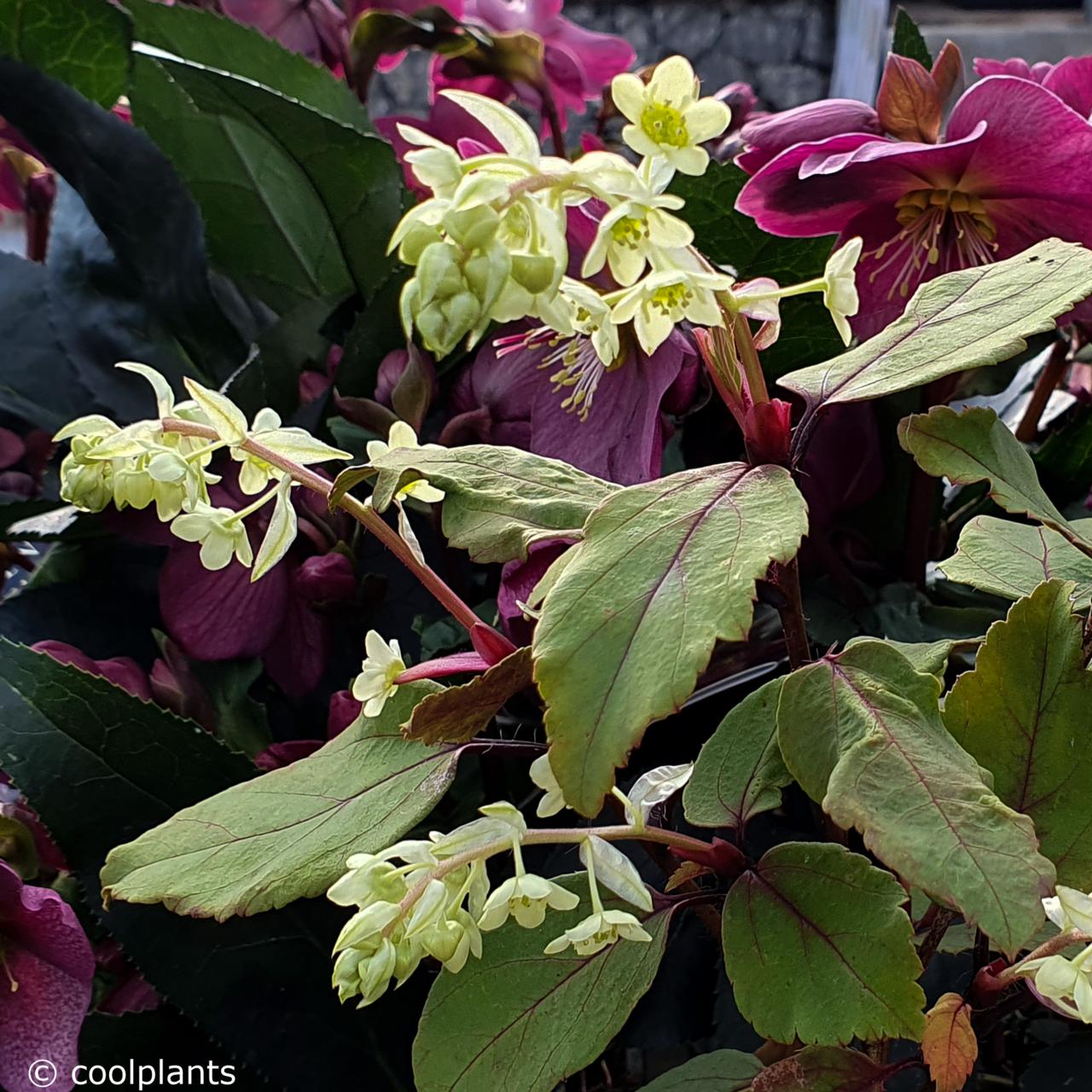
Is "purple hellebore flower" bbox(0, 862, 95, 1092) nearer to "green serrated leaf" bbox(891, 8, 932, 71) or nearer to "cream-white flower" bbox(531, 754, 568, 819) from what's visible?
"cream-white flower" bbox(531, 754, 568, 819)

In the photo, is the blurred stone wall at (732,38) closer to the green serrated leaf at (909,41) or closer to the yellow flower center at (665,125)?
the green serrated leaf at (909,41)

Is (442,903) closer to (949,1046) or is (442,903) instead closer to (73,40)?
(949,1046)

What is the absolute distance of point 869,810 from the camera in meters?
0.21

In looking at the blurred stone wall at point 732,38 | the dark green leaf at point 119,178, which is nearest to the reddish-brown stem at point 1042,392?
the dark green leaf at point 119,178

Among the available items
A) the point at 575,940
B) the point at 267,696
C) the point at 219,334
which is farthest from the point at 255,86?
the point at 575,940

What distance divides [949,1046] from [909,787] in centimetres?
7

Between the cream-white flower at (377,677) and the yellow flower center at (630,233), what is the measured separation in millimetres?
112

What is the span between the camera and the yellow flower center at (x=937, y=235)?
37cm

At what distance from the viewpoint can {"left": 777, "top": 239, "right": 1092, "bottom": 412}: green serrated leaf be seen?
0.24 metres

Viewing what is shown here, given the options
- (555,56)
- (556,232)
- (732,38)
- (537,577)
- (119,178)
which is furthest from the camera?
(732,38)

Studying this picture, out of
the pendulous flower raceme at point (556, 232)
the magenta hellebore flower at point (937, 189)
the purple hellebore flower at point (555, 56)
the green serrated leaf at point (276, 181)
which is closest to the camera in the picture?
the pendulous flower raceme at point (556, 232)

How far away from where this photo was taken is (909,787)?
0.71 ft

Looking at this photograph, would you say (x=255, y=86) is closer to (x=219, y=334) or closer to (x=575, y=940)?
(x=219, y=334)

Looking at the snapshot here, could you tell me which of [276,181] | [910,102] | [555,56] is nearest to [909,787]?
[910,102]
